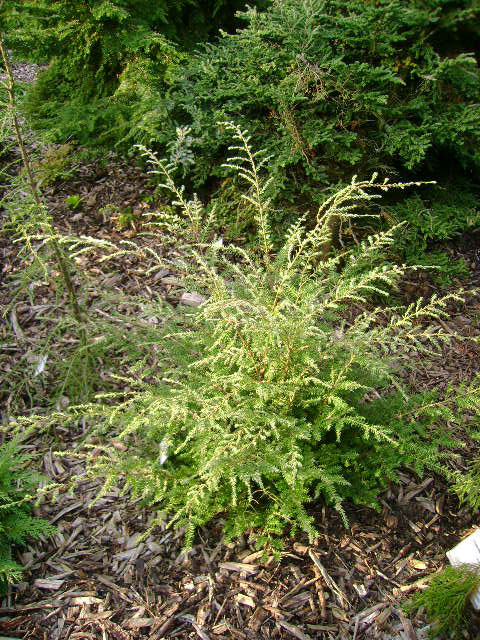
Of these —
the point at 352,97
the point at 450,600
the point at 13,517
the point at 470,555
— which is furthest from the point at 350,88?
the point at 13,517

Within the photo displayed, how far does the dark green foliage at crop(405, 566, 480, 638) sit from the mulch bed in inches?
4.5

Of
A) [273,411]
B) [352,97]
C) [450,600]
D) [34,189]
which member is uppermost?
[352,97]

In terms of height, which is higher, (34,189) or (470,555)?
(34,189)

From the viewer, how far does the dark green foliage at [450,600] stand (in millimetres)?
1888

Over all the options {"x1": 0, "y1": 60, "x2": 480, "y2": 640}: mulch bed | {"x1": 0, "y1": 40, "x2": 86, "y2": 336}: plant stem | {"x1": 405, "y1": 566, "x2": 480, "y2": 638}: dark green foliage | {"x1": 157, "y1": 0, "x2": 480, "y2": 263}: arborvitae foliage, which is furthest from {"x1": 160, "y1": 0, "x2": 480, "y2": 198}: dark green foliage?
{"x1": 405, "y1": 566, "x2": 480, "y2": 638}: dark green foliage

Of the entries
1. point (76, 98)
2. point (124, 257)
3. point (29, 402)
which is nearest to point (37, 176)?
point (76, 98)

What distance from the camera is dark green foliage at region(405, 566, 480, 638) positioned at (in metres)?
1.89

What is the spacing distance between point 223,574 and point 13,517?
0.97 meters

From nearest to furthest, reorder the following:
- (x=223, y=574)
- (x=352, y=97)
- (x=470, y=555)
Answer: (x=470, y=555)
(x=223, y=574)
(x=352, y=97)

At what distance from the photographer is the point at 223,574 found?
87.7 inches

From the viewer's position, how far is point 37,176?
171 inches

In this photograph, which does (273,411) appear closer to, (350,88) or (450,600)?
(450,600)

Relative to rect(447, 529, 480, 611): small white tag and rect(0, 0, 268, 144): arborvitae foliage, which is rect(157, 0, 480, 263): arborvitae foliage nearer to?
rect(0, 0, 268, 144): arborvitae foliage

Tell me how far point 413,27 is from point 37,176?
10.2 feet
